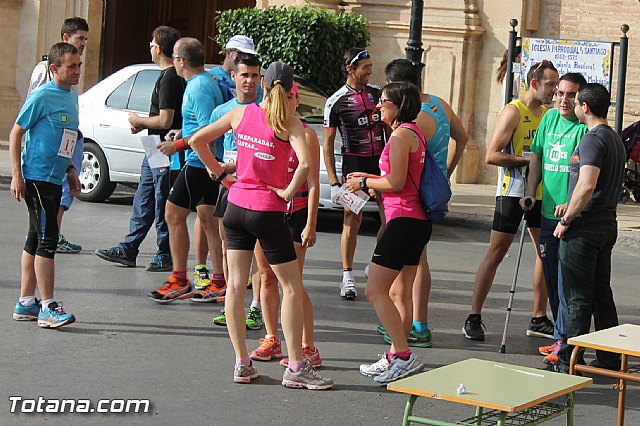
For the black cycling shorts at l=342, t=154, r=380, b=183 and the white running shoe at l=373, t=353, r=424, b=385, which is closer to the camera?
the white running shoe at l=373, t=353, r=424, b=385

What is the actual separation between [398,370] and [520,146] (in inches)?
86.6

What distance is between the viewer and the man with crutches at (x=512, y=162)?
8820 millimetres

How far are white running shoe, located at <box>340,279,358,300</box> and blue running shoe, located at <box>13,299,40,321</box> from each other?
265 centimetres

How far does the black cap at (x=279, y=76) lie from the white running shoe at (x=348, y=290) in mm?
3248

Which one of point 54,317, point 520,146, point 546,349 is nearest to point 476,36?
point 520,146

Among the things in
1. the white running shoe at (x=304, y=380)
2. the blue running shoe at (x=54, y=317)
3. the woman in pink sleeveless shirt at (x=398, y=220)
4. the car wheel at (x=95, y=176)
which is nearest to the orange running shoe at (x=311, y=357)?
the woman in pink sleeveless shirt at (x=398, y=220)

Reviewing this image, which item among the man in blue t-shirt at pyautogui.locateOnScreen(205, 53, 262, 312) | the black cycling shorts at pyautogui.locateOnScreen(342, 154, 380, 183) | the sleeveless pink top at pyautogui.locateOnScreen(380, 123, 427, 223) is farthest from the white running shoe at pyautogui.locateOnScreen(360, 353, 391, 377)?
the black cycling shorts at pyautogui.locateOnScreen(342, 154, 380, 183)

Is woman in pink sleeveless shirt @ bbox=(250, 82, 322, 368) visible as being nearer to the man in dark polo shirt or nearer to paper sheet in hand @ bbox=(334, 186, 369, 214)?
paper sheet in hand @ bbox=(334, 186, 369, 214)

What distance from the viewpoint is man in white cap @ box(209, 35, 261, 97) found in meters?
8.79

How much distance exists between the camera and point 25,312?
865cm

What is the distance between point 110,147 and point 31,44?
7371mm

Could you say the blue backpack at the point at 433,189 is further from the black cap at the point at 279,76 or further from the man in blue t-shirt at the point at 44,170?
the man in blue t-shirt at the point at 44,170

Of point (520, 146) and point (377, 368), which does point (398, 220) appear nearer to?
point (377, 368)

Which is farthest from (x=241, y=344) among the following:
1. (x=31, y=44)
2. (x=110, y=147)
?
(x=31, y=44)
